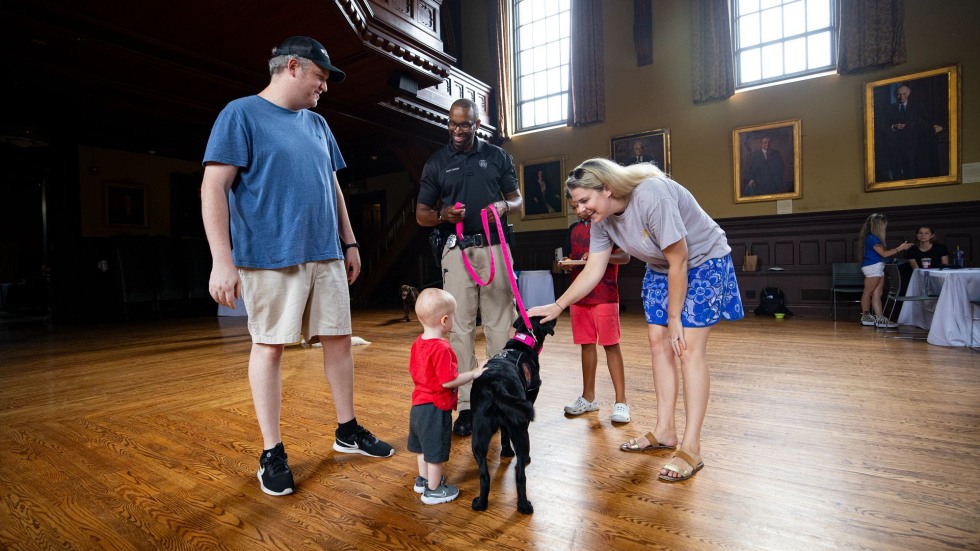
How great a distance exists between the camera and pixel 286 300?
188cm

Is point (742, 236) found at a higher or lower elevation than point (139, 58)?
lower

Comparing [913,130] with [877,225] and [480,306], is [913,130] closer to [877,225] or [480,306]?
[877,225]

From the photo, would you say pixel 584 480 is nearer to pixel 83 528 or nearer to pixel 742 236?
pixel 83 528

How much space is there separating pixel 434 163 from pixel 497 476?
164cm

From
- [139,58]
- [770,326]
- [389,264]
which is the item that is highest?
[139,58]

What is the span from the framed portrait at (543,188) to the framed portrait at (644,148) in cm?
123

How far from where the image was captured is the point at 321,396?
11.1ft

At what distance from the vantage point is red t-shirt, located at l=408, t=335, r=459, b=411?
1.73 m

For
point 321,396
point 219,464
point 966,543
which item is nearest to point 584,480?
point 966,543

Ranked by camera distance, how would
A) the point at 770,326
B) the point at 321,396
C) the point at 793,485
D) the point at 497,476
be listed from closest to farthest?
the point at 793,485 < the point at 497,476 < the point at 321,396 < the point at 770,326

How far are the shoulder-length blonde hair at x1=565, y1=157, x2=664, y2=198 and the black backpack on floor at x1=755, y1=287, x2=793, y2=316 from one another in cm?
757

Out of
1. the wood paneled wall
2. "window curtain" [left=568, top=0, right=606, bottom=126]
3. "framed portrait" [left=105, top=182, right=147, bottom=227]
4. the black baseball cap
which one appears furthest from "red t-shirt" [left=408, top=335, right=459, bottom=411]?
"framed portrait" [left=105, top=182, right=147, bottom=227]

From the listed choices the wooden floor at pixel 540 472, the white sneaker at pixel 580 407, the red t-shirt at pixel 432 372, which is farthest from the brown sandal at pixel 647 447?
the red t-shirt at pixel 432 372

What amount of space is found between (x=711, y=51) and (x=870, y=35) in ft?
7.54
